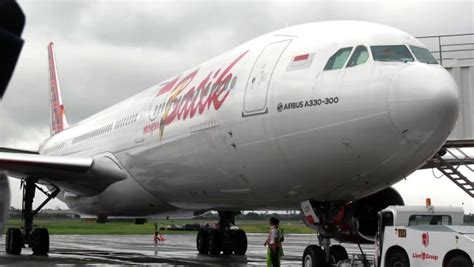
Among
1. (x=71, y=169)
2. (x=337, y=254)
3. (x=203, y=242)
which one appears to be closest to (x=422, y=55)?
(x=337, y=254)

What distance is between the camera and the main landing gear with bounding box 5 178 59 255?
16172 millimetres

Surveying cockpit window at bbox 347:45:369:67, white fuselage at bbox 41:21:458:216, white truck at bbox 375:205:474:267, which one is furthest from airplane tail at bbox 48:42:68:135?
cockpit window at bbox 347:45:369:67

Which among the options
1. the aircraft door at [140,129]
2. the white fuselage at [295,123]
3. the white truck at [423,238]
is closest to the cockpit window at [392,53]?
the white fuselage at [295,123]

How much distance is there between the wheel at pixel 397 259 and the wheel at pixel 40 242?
9.96 m

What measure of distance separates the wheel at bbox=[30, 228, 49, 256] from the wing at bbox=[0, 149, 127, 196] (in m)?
1.79

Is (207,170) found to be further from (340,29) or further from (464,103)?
(464,103)

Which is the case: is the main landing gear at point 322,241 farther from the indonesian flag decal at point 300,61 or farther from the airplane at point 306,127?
the indonesian flag decal at point 300,61

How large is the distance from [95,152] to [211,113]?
6.53 metres

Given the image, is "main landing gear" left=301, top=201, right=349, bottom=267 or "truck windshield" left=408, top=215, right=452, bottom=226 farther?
"truck windshield" left=408, top=215, right=452, bottom=226

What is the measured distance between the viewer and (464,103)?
12.1 metres

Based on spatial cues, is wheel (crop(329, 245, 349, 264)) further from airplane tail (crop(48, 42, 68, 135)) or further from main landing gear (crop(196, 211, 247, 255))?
airplane tail (crop(48, 42, 68, 135))

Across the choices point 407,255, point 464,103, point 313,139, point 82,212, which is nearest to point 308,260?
point 407,255

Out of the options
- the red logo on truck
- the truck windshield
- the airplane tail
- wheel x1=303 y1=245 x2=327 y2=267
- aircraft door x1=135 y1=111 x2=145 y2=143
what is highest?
the airplane tail

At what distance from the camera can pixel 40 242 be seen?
1617 cm
